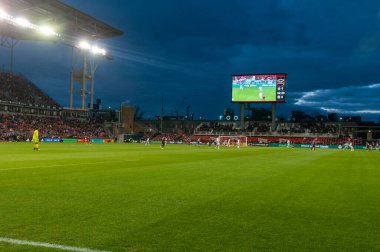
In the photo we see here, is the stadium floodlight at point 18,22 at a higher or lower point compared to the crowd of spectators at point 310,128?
higher

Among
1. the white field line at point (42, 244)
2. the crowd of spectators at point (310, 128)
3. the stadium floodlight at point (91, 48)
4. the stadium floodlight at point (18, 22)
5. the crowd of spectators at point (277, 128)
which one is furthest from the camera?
the crowd of spectators at point (277, 128)

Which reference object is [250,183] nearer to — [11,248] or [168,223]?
[168,223]

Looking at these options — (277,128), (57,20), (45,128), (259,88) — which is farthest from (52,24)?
(277,128)

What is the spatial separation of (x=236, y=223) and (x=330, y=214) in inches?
89.2

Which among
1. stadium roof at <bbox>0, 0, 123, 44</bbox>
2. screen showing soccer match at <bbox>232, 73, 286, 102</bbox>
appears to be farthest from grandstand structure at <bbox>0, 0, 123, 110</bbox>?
screen showing soccer match at <bbox>232, 73, 286, 102</bbox>

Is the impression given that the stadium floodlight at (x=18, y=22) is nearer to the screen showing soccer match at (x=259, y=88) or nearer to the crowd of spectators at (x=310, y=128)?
the screen showing soccer match at (x=259, y=88)

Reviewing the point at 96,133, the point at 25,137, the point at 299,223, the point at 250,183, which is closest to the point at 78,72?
the point at 96,133

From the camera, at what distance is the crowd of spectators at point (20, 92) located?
74544mm

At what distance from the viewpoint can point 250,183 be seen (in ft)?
40.6

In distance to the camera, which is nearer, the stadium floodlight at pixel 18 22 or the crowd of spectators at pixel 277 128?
the stadium floodlight at pixel 18 22

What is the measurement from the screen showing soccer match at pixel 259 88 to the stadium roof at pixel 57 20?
86.9ft

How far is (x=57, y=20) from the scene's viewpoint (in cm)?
6288

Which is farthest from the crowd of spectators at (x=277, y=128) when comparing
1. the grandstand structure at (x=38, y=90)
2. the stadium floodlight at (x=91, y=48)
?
the stadium floodlight at (x=91, y=48)

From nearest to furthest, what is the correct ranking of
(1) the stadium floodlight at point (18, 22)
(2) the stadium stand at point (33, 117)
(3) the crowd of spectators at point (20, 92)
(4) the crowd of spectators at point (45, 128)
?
(1) the stadium floodlight at point (18, 22), (4) the crowd of spectators at point (45, 128), (2) the stadium stand at point (33, 117), (3) the crowd of spectators at point (20, 92)
